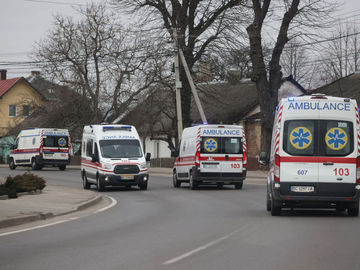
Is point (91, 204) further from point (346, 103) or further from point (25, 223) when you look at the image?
point (346, 103)

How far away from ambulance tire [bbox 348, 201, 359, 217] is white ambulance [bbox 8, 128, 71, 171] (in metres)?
34.6

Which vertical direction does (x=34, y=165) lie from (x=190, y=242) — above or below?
above

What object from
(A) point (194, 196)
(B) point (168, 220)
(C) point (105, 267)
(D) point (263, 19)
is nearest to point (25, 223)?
(B) point (168, 220)

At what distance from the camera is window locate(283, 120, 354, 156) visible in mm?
16281

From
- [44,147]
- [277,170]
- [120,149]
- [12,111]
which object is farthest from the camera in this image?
[12,111]

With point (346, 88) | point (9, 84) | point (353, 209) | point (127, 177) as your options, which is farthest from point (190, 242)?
point (9, 84)

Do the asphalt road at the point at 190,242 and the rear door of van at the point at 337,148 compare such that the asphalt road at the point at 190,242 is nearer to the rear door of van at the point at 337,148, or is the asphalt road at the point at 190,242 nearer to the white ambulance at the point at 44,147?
the rear door of van at the point at 337,148

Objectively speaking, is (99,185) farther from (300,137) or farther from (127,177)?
(300,137)

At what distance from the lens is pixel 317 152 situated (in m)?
16.3

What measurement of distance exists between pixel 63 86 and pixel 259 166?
18.6 meters

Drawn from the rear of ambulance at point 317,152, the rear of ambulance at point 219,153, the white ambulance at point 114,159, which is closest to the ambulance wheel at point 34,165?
the white ambulance at point 114,159

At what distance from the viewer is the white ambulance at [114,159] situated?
28.0 m

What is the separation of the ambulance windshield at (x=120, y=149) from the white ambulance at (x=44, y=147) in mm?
20761

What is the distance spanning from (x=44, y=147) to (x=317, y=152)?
1371 inches
